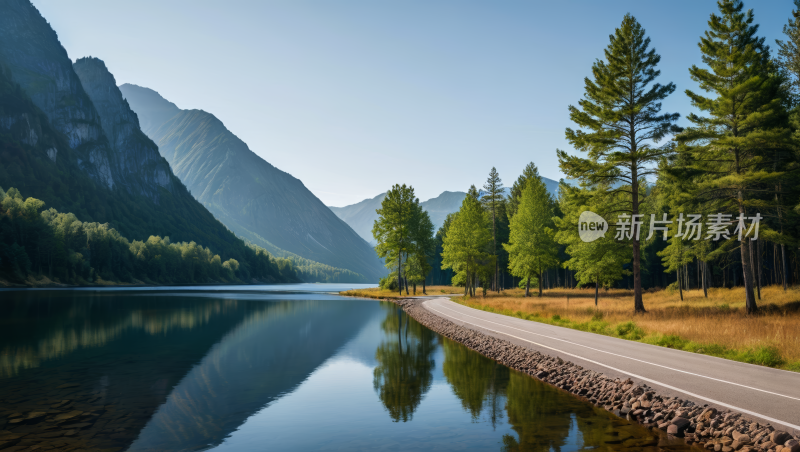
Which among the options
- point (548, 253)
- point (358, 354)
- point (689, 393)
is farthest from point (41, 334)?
point (548, 253)

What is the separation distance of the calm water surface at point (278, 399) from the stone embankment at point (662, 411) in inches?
17.3

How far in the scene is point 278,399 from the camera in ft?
49.2

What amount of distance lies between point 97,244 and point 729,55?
470ft

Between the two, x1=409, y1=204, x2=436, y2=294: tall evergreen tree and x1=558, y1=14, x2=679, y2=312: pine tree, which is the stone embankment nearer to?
x1=558, y1=14, x2=679, y2=312: pine tree

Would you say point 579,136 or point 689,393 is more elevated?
point 579,136

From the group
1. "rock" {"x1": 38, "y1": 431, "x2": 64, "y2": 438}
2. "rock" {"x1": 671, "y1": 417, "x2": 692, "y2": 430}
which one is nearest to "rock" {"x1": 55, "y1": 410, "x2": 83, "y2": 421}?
"rock" {"x1": 38, "y1": 431, "x2": 64, "y2": 438}

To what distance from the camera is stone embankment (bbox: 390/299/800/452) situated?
8898 millimetres

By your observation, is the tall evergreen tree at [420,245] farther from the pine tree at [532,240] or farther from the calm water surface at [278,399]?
the calm water surface at [278,399]

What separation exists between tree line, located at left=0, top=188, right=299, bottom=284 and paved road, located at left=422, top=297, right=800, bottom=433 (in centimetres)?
11122

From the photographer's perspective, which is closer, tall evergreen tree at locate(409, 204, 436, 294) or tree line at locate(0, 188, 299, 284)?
tall evergreen tree at locate(409, 204, 436, 294)

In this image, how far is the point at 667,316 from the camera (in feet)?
90.6

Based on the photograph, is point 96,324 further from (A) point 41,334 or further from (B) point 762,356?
(B) point 762,356

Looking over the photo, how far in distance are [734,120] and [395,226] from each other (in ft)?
160

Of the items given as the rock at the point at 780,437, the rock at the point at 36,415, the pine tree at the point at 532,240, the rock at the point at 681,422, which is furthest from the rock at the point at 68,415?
the pine tree at the point at 532,240
